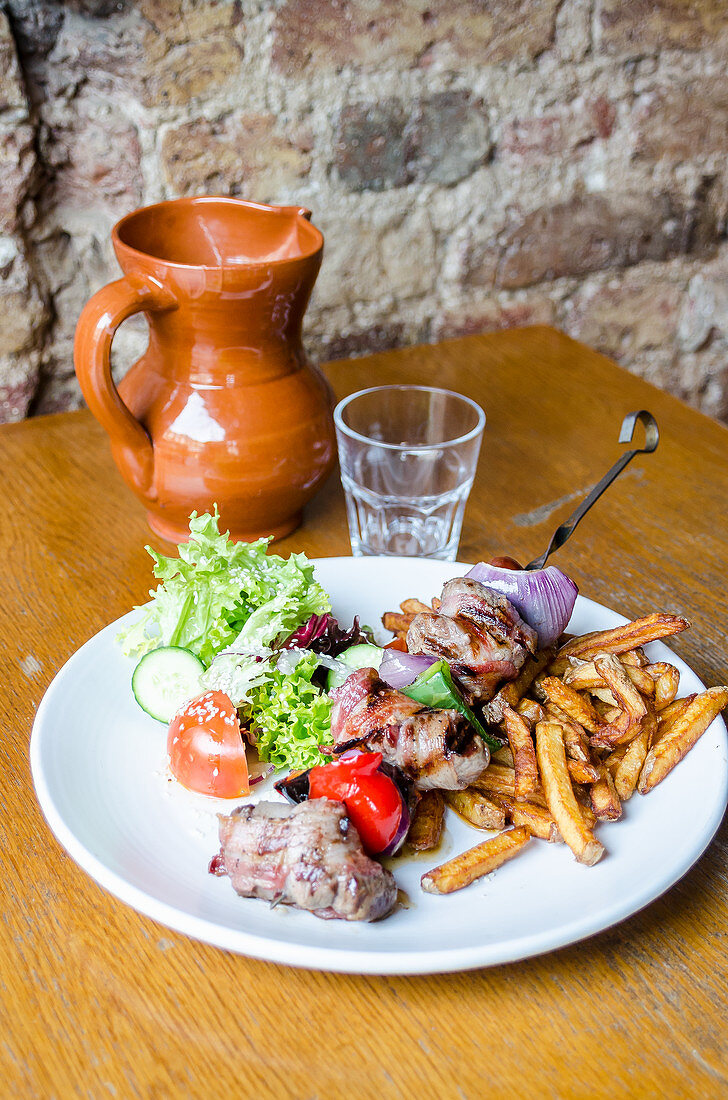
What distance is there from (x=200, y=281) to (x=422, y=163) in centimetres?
116

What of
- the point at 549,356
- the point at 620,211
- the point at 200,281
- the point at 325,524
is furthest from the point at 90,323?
the point at 620,211

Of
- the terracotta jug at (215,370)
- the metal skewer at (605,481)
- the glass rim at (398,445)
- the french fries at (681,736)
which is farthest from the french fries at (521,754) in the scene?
the terracotta jug at (215,370)

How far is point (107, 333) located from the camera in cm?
129

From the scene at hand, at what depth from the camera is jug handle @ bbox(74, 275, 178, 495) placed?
1.28m

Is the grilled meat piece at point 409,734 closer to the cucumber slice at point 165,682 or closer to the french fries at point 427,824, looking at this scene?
the french fries at point 427,824

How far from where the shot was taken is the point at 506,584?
1109 millimetres

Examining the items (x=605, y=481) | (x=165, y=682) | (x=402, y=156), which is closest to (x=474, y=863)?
(x=165, y=682)

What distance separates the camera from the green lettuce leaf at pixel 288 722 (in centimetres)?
103

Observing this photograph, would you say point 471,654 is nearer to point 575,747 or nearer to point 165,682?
point 575,747

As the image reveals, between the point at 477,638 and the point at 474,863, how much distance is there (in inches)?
9.8

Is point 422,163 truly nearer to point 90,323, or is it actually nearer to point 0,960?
point 90,323

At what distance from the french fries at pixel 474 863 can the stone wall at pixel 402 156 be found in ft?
4.98

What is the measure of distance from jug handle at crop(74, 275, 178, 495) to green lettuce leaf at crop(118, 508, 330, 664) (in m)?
0.26

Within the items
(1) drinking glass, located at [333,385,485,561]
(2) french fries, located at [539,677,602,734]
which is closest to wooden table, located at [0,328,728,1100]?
(2) french fries, located at [539,677,602,734]
